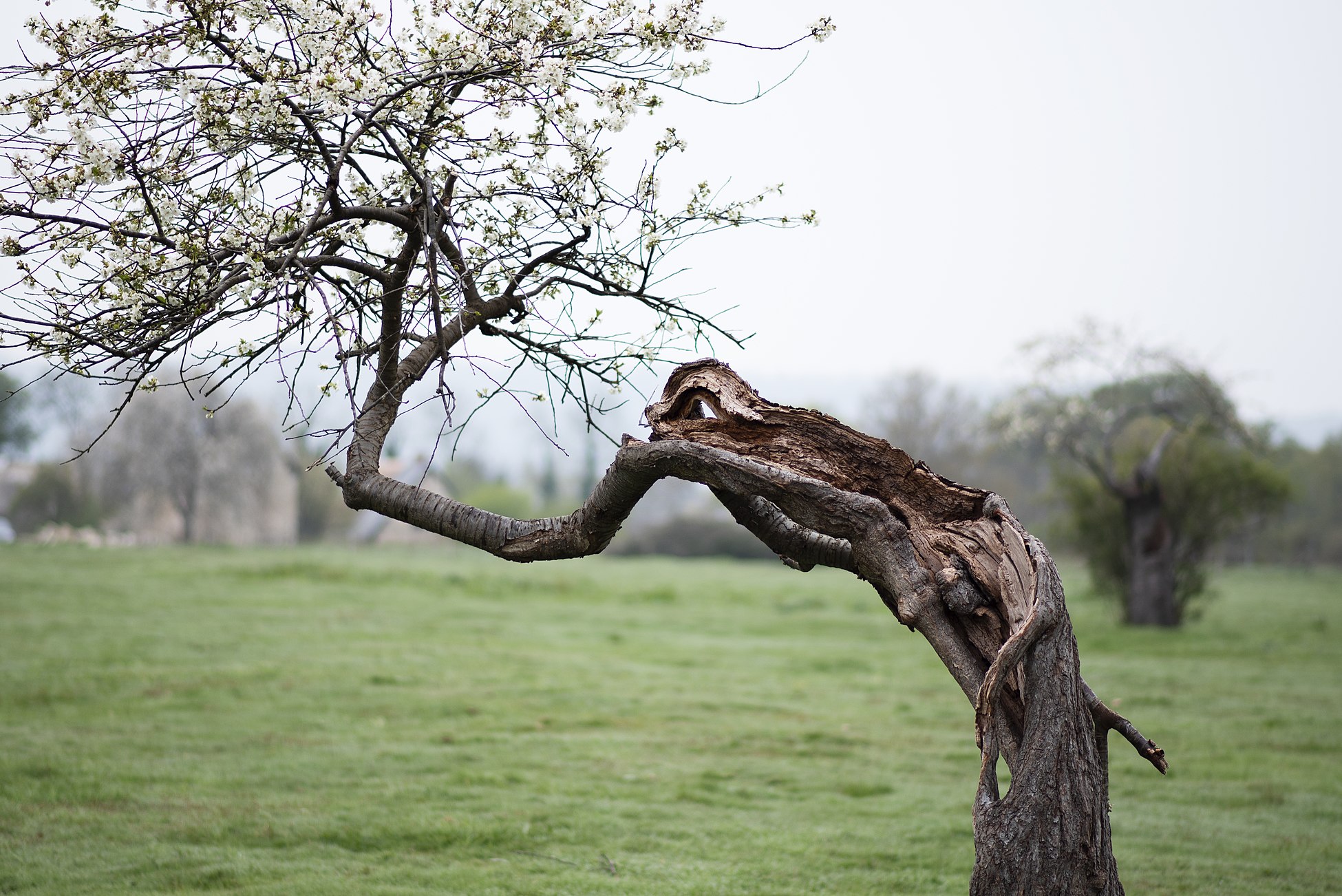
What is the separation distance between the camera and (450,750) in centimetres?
930

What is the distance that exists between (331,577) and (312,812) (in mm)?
16665

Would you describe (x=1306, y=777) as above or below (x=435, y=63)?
below

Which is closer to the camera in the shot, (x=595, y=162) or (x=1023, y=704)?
(x=1023, y=704)

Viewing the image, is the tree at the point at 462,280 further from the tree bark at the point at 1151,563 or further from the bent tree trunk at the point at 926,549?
the tree bark at the point at 1151,563

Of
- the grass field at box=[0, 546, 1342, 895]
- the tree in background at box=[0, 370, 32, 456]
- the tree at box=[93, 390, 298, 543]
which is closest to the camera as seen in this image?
the grass field at box=[0, 546, 1342, 895]

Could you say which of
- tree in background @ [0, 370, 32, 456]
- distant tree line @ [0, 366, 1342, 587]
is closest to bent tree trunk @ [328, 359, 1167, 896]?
distant tree line @ [0, 366, 1342, 587]

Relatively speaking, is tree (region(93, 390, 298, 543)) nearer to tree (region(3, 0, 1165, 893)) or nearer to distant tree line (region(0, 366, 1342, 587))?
distant tree line (region(0, 366, 1342, 587))

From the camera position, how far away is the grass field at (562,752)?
255 inches

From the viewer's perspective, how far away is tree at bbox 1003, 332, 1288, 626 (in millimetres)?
20281

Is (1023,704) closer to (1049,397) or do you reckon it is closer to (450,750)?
(450,750)

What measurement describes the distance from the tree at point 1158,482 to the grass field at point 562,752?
1.50m

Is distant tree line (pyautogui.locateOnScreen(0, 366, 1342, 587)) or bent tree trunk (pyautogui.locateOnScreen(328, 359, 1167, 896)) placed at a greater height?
distant tree line (pyautogui.locateOnScreen(0, 366, 1342, 587))

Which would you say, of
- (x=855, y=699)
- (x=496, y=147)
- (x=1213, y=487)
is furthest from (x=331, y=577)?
(x=496, y=147)

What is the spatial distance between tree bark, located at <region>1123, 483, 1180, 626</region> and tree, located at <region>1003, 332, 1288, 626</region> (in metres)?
0.01
